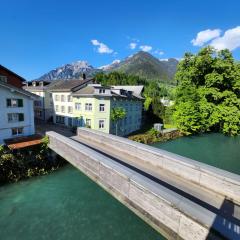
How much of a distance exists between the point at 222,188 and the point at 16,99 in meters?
A: 21.5

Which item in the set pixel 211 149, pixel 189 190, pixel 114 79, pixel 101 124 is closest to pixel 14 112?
pixel 101 124

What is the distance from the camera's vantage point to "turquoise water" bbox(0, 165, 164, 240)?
1100cm

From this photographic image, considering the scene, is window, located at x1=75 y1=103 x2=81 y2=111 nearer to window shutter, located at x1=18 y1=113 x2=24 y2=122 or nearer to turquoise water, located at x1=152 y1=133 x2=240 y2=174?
window shutter, located at x1=18 y1=113 x2=24 y2=122

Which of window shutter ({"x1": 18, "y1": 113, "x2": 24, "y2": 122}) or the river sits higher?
window shutter ({"x1": 18, "y1": 113, "x2": 24, "y2": 122})

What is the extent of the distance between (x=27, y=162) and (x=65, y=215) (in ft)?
28.5

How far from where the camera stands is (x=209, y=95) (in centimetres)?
3850

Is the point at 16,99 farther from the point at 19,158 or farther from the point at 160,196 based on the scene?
the point at 160,196

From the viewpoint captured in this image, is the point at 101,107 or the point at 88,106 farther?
the point at 88,106

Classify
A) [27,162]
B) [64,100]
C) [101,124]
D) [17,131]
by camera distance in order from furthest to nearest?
[64,100]
[101,124]
[17,131]
[27,162]

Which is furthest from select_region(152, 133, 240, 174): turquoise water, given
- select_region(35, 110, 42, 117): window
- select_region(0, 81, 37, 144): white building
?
select_region(35, 110, 42, 117): window

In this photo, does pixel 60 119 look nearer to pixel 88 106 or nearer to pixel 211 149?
pixel 88 106

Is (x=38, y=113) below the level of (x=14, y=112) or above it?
below

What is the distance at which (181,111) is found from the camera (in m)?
36.2

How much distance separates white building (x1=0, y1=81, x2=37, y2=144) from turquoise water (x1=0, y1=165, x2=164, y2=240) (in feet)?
Answer: 23.3
